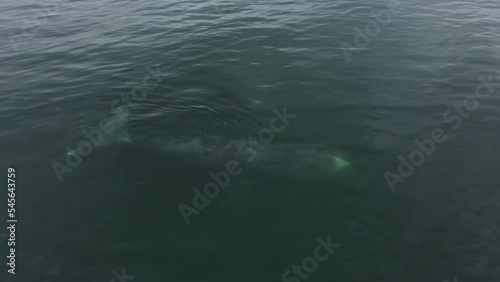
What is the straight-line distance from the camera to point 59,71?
37906 mm

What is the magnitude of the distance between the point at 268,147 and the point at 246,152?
1.65 m

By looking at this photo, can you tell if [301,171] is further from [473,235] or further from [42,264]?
[42,264]

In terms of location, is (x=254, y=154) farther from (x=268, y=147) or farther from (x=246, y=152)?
(x=268, y=147)

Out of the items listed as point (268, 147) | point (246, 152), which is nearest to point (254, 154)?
point (246, 152)

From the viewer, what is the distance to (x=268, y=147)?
→ 26688mm

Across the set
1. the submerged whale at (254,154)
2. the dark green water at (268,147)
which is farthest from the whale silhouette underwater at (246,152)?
the dark green water at (268,147)

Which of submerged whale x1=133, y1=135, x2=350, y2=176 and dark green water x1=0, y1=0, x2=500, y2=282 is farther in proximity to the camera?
submerged whale x1=133, y1=135, x2=350, y2=176

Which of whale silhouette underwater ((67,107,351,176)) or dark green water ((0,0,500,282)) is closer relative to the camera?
dark green water ((0,0,500,282))

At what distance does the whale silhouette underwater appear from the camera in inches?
978

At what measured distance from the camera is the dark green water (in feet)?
62.7

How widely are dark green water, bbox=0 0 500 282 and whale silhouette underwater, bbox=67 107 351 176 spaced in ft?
0.74

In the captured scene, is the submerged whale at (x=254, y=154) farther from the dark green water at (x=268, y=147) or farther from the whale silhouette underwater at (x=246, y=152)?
the dark green water at (x=268, y=147)

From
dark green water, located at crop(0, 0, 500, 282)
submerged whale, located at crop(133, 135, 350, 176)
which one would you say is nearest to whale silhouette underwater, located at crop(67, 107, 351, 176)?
submerged whale, located at crop(133, 135, 350, 176)

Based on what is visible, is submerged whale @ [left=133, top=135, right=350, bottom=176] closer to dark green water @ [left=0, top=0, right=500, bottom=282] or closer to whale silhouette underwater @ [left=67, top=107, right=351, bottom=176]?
whale silhouette underwater @ [left=67, top=107, right=351, bottom=176]
